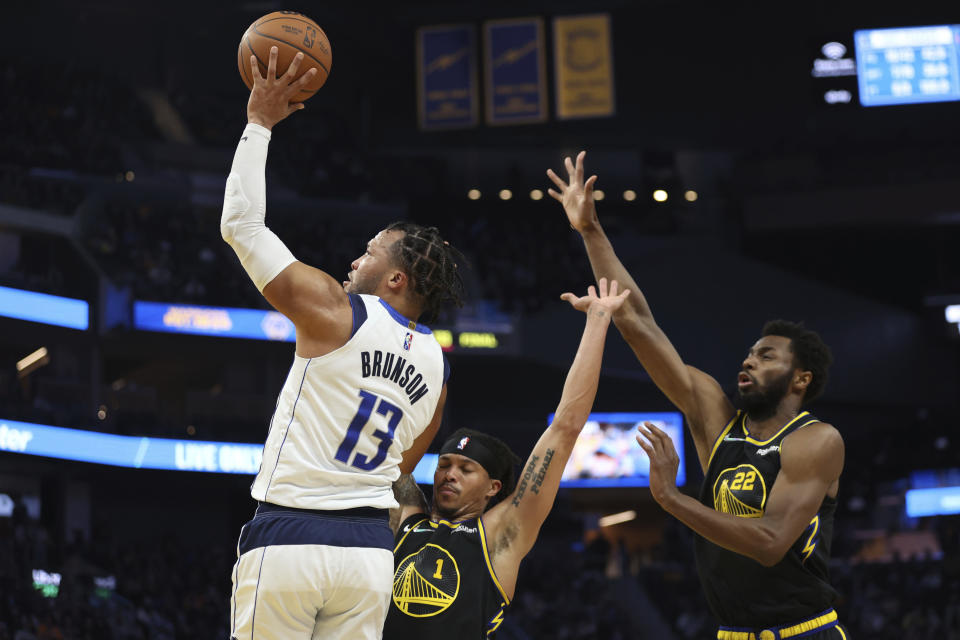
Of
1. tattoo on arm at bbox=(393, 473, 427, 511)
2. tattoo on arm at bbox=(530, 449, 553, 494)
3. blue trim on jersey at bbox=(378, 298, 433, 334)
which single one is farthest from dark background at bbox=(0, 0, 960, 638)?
blue trim on jersey at bbox=(378, 298, 433, 334)

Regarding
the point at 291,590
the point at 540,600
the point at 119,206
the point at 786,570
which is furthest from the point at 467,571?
the point at 119,206

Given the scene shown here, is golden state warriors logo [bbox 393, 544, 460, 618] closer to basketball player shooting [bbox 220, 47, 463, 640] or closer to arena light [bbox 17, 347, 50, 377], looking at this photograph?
basketball player shooting [bbox 220, 47, 463, 640]

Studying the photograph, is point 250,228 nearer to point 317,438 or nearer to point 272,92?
point 272,92

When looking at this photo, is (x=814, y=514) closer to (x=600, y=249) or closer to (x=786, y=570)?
(x=786, y=570)

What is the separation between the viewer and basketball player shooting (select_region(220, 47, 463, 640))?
3455 millimetres

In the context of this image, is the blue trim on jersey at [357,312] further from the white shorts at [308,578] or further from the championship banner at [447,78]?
the championship banner at [447,78]

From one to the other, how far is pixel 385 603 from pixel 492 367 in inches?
870

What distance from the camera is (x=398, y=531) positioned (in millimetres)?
4480

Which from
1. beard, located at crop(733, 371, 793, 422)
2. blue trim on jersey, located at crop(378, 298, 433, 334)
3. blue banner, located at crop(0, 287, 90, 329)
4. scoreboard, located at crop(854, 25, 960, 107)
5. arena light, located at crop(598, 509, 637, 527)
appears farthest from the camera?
arena light, located at crop(598, 509, 637, 527)

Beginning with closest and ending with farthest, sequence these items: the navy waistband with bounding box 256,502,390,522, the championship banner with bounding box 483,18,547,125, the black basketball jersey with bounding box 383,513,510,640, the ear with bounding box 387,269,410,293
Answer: the navy waistband with bounding box 256,502,390,522, the ear with bounding box 387,269,410,293, the black basketball jersey with bounding box 383,513,510,640, the championship banner with bounding box 483,18,547,125

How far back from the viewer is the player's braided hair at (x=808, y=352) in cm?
477

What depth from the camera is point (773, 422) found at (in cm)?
471

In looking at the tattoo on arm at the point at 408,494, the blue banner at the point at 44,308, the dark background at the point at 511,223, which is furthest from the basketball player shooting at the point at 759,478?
the blue banner at the point at 44,308

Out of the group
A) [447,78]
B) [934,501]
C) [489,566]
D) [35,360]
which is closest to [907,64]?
[934,501]
